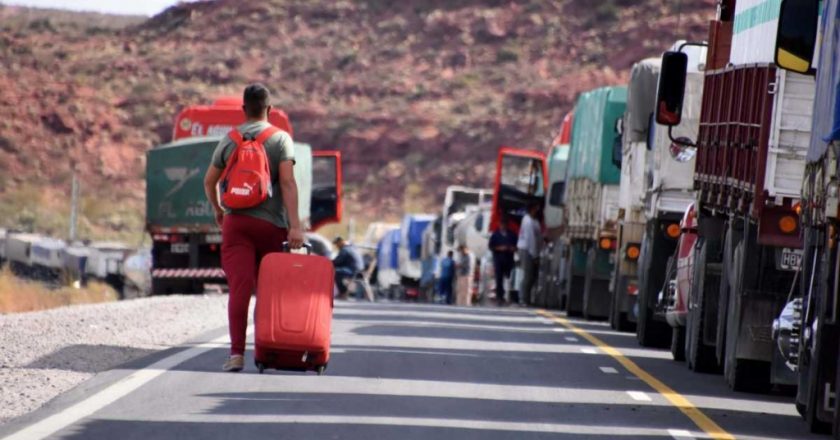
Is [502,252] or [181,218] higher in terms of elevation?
[181,218]

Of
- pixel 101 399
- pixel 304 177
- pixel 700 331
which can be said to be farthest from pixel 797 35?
pixel 304 177

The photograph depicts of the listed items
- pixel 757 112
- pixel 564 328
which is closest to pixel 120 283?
pixel 564 328

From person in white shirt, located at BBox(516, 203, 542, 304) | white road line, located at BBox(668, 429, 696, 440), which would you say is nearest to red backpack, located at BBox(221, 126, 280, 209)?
white road line, located at BBox(668, 429, 696, 440)

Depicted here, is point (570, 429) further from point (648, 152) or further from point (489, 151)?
point (489, 151)

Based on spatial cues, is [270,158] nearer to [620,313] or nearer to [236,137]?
[236,137]

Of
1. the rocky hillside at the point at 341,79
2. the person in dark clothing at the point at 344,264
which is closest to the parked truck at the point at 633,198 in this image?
the person in dark clothing at the point at 344,264

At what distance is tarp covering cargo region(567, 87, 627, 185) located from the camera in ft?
101

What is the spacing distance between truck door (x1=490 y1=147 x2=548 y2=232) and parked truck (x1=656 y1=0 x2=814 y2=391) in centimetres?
2214

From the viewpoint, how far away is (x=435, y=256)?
181 ft

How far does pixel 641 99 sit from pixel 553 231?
11.8 m

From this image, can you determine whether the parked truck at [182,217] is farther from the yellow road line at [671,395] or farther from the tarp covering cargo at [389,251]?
the tarp covering cargo at [389,251]

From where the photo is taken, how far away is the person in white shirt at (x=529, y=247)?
39250 mm

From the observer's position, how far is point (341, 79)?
109625 millimetres

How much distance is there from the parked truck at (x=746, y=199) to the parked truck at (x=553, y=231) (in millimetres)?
16442
